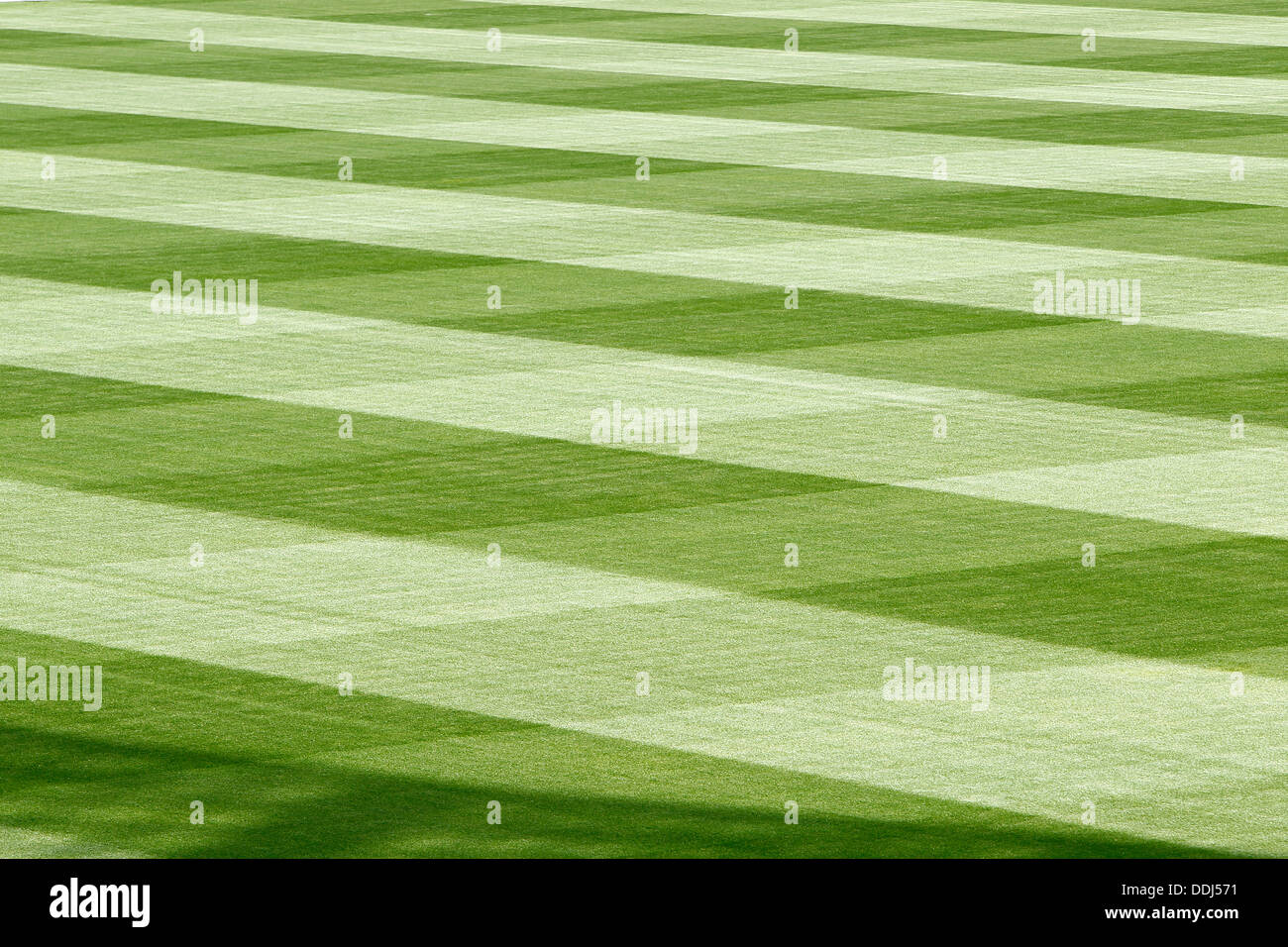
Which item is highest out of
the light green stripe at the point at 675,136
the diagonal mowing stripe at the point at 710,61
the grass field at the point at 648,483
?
the diagonal mowing stripe at the point at 710,61

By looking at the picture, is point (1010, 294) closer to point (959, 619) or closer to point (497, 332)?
point (497, 332)

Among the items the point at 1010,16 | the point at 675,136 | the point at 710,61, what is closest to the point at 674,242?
the point at 675,136

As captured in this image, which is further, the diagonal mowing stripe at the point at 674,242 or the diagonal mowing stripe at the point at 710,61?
the diagonal mowing stripe at the point at 710,61

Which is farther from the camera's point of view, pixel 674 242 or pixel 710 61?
pixel 710 61

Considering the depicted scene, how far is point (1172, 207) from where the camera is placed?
955 inches

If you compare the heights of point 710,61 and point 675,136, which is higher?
point 710,61

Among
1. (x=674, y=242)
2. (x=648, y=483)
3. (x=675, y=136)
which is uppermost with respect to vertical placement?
(x=675, y=136)

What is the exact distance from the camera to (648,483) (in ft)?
49.6

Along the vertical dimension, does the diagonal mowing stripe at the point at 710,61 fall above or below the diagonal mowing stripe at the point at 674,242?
above

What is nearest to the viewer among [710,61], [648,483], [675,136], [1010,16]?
[648,483]

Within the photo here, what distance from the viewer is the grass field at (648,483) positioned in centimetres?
1056

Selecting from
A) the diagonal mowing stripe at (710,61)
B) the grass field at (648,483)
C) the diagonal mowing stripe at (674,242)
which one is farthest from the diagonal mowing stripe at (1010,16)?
the diagonal mowing stripe at (674,242)

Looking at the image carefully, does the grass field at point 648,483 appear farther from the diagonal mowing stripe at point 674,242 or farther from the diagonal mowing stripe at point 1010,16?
the diagonal mowing stripe at point 1010,16

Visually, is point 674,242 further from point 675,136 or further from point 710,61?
point 710,61
